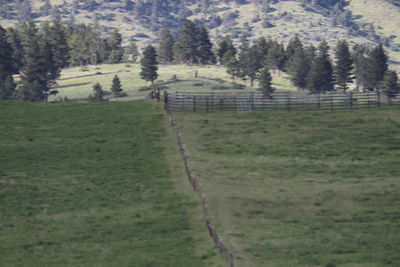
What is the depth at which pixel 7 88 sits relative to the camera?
153 m

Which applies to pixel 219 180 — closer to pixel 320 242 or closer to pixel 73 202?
pixel 73 202

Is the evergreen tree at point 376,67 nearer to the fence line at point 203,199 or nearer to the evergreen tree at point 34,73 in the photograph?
the evergreen tree at point 34,73

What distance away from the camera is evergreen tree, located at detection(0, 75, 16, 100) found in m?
151

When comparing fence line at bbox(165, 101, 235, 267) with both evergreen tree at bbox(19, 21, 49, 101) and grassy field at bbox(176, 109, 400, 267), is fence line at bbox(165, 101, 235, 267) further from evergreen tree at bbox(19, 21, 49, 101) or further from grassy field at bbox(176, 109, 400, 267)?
evergreen tree at bbox(19, 21, 49, 101)

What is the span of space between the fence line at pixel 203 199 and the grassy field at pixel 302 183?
0.56 meters

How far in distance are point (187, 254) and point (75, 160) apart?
19.7 metres

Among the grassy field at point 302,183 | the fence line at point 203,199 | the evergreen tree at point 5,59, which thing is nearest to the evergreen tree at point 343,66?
the evergreen tree at point 5,59

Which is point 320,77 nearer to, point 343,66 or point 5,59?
point 343,66

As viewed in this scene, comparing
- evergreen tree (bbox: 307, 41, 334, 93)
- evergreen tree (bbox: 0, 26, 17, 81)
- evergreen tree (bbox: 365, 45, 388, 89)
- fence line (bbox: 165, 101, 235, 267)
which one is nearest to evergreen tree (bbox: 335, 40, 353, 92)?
evergreen tree (bbox: 307, 41, 334, 93)

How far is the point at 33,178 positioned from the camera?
51.9m

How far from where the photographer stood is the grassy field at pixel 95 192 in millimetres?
39094

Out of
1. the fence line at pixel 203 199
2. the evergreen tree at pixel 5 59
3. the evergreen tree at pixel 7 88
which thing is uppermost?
the evergreen tree at pixel 5 59

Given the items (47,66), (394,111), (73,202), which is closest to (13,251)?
(73,202)

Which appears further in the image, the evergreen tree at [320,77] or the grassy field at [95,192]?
the evergreen tree at [320,77]
